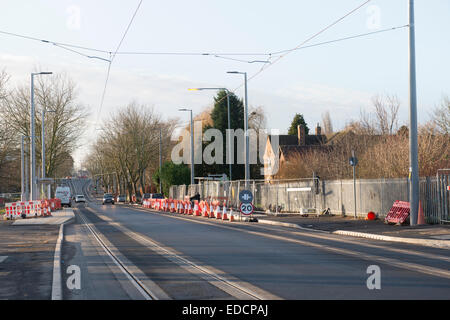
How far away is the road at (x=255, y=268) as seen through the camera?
9.13 m

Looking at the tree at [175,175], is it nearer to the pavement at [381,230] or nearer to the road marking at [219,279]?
the pavement at [381,230]

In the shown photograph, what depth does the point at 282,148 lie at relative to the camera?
76.5m

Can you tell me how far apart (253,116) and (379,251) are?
68851mm

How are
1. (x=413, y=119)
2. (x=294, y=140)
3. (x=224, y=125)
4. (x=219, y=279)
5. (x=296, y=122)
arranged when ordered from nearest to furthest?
(x=219, y=279), (x=413, y=119), (x=224, y=125), (x=294, y=140), (x=296, y=122)

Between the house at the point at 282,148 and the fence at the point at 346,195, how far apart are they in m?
31.6

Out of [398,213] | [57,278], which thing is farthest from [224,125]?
[57,278]

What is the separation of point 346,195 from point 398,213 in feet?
20.0

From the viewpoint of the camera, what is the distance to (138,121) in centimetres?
8294

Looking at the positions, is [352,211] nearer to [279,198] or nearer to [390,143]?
[390,143]

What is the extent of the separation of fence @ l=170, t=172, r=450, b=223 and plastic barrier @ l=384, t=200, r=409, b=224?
87 cm

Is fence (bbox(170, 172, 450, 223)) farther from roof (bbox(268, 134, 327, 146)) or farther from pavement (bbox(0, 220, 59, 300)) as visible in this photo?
roof (bbox(268, 134, 327, 146))

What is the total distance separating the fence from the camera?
22.6 meters

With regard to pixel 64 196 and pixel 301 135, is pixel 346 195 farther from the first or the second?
pixel 301 135

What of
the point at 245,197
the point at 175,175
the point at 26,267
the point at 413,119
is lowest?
the point at 26,267
